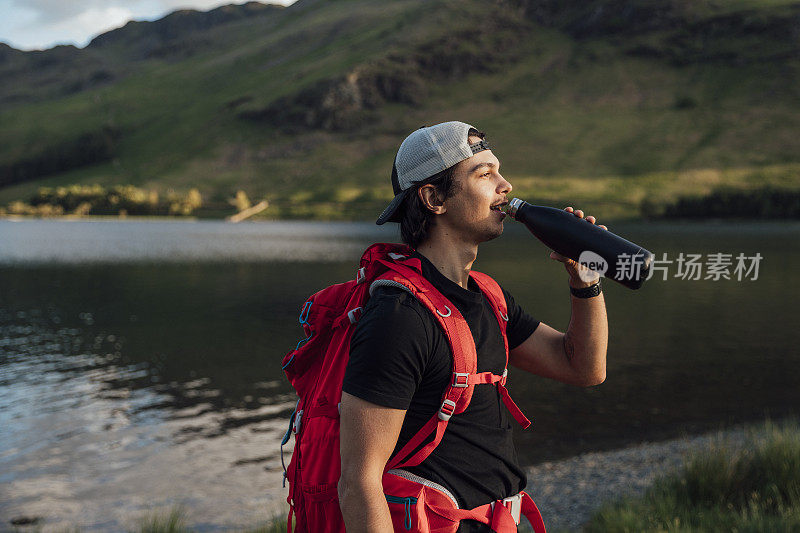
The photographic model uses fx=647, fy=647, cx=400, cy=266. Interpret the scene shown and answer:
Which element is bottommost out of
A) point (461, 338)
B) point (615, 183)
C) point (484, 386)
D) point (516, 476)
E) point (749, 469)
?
point (615, 183)

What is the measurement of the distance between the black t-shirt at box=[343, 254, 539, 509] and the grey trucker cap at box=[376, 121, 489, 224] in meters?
0.41

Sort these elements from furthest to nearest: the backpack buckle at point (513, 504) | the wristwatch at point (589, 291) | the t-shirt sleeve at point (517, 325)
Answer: the t-shirt sleeve at point (517, 325)
the wristwatch at point (589, 291)
the backpack buckle at point (513, 504)

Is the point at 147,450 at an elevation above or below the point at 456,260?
below

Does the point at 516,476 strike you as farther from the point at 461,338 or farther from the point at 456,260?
the point at 456,260

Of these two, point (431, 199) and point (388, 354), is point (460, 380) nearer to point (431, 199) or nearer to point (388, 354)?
point (388, 354)

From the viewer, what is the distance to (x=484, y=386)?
3.10 metres

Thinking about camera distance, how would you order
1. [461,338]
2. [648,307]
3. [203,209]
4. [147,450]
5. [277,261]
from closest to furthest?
[461,338] < [147,450] < [648,307] < [277,261] < [203,209]

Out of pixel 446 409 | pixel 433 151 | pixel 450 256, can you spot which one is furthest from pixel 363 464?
pixel 433 151

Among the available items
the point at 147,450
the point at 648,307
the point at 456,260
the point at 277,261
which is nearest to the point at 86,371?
the point at 147,450

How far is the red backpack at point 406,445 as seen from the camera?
288cm

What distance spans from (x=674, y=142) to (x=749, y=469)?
180337mm

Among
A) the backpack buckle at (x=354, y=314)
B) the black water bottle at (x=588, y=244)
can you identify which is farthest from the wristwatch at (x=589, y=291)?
the backpack buckle at (x=354, y=314)

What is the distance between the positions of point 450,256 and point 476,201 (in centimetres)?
30

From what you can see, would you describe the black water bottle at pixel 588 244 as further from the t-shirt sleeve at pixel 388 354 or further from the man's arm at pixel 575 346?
the t-shirt sleeve at pixel 388 354
